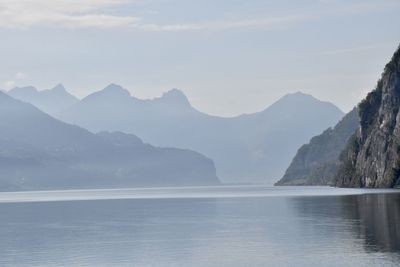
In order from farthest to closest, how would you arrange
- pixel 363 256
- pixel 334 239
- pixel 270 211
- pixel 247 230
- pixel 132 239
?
pixel 270 211 < pixel 247 230 < pixel 132 239 < pixel 334 239 < pixel 363 256

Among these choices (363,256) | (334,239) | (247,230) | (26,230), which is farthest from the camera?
(26,230)

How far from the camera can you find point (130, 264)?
9812cm

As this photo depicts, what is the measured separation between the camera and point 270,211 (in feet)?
636

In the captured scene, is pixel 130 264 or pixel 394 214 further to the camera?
pixel 394 214

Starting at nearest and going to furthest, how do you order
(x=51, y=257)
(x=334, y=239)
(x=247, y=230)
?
(x=51, y=257)
(x=334, y=239)
(x=247, y=230)

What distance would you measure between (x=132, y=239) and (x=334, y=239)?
2960 cm

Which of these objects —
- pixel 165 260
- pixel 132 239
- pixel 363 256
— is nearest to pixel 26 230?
pixel 132 239

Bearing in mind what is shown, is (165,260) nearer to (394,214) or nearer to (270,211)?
(394,214)

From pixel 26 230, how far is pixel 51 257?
48.3 meters

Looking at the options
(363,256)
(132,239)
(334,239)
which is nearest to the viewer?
(363,256)

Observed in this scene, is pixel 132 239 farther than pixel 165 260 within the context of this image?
Yes

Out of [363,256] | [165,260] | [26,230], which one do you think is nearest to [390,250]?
[363,256]

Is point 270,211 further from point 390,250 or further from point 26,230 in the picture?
point 390,250

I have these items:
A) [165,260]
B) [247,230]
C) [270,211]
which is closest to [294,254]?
[165,260]
